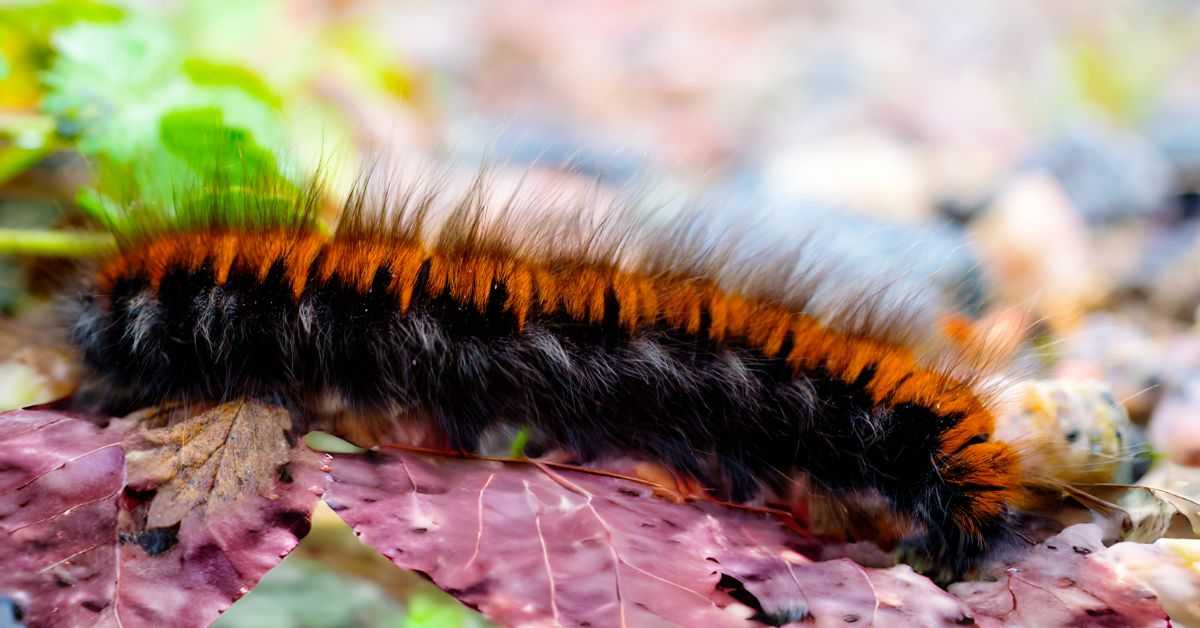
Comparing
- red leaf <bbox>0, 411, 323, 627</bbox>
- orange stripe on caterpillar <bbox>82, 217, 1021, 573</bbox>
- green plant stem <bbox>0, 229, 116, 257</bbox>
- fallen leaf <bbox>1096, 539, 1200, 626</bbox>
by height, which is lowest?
red leaf <bbox>0, 411, 323, 627</bbox>

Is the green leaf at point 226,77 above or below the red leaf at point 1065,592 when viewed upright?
above

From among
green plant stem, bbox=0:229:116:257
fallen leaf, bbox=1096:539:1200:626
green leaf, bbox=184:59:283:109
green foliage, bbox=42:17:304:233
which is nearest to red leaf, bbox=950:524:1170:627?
fallen leaf, bbox=1096:539:1200:626

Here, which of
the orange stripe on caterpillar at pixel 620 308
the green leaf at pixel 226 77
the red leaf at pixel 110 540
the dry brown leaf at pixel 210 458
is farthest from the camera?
the green leaf at pixel 226 77

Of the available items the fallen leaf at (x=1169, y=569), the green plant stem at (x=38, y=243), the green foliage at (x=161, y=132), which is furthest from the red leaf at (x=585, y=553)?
the green plant stem at (x=38, y=243)

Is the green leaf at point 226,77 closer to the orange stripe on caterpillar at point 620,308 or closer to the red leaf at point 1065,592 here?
the orange stripe on caterpillar at point 620,308

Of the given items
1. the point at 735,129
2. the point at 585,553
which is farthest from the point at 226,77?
the point at 735,129

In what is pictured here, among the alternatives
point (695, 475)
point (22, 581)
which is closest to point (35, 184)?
point (22, 581)

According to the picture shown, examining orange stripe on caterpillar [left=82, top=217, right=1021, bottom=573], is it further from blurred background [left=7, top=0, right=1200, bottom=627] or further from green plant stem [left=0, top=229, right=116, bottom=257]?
green plant stem [left=0, top=229, right=116, bottom=257]
